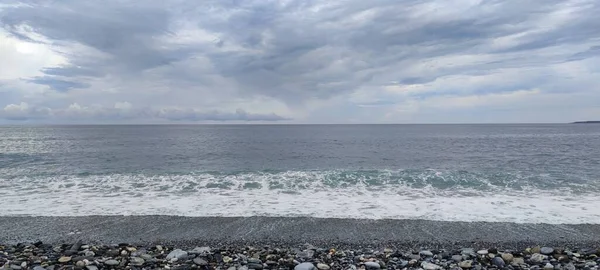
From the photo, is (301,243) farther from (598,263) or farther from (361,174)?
(361,174)

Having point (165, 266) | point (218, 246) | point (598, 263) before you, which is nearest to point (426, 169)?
point (598, 263)

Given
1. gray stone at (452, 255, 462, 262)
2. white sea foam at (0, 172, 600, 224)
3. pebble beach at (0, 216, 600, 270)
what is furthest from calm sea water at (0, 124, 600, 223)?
gray stone at (452, 255, 462, 262)

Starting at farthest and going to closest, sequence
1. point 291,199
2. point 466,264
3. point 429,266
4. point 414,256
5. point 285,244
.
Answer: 1. point 291,199
2. point 285,244
3. point 414,256
4. point 466,264
5. point 429,266

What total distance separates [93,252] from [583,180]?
23388 mm

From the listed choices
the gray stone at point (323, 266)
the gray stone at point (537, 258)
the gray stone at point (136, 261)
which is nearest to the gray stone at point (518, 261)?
the gray stone at point (537, 258)

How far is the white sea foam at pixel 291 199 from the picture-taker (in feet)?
39.6

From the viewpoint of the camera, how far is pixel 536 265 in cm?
707

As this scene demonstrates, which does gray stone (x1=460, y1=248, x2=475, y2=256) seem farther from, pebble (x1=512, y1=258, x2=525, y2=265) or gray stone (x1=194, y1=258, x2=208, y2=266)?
gray stone (x1=194, y1=258, x2=208, y2=266)

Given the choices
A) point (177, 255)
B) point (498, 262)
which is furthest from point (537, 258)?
point (177, 255)

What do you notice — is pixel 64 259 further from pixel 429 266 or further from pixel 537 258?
pixel 537 258

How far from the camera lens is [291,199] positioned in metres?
14.5

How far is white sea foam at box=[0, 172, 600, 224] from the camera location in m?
12.1

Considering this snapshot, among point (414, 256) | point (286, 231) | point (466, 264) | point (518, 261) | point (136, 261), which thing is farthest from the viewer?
point (286, 231)

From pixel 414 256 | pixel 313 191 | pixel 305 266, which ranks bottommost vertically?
pixel 313 191
